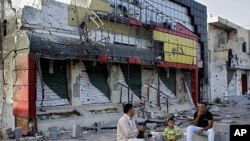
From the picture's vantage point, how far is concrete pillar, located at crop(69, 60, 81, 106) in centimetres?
1483

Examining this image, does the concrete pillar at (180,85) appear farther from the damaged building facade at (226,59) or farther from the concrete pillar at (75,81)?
the concrete pillar at (75,81)

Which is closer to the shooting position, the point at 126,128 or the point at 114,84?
the point at 126,128

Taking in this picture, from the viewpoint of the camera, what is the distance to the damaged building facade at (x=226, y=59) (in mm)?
30500

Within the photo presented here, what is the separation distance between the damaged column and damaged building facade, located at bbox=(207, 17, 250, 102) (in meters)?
19.6

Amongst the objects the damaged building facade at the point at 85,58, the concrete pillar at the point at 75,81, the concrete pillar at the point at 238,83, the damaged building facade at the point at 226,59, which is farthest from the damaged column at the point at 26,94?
the concrete pillar at the point at 238,83

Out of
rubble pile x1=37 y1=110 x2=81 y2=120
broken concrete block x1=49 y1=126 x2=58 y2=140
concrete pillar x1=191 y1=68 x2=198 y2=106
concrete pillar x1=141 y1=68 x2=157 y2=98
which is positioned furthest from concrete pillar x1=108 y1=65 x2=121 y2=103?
concrete pillar x1=191 y1=68 x2=198 y2=106

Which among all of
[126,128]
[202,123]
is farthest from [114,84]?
[126,128]

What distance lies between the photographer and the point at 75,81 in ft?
49.2

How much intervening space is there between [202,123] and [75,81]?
7.38 meters

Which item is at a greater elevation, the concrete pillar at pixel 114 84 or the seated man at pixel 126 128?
the concrete pillar at pixel 114 84

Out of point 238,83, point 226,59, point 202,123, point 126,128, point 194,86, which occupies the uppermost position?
point 226,59

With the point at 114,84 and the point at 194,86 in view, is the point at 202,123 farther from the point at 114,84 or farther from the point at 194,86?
the point at 194,86

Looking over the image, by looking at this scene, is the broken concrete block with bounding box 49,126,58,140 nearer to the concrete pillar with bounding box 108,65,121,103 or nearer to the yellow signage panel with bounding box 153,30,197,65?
the concrete pillar with bounding box 108,65,121,103

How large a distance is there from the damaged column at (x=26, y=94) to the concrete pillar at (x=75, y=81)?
260 centimetres
